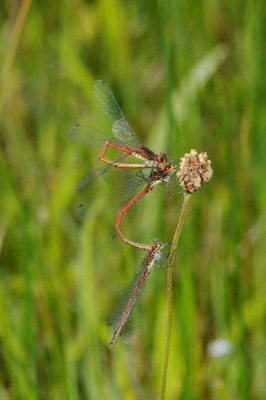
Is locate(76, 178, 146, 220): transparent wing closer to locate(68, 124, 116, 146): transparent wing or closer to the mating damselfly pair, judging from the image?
the mating damselfly pair

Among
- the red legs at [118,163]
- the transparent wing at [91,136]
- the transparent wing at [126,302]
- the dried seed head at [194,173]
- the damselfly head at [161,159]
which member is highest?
the transparent wing at [91,136]

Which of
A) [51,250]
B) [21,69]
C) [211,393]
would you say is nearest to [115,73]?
[21,69]

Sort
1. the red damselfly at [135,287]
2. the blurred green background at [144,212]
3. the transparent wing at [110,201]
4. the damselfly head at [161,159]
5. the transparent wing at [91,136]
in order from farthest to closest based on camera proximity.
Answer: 1. the blurred green background at [144,212]
2. the transparent wing at [91,136]
3. the transparent wing at [110,201]
4. the damselfly head at [161,159]
5. the red damselfly at [135,287]

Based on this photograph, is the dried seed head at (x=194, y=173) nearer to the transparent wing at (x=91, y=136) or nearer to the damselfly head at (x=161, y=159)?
the damselfly head at (x=161, y=159)

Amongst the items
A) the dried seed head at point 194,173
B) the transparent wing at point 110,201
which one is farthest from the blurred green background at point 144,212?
the dried seed head at point 194,173

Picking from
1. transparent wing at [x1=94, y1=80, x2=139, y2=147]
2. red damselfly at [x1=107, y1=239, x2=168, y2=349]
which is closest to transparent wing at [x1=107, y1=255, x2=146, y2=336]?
red damselfly at [x1=107, y1=239, x2=168, y2=349]

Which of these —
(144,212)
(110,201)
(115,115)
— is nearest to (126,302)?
(110,201)
